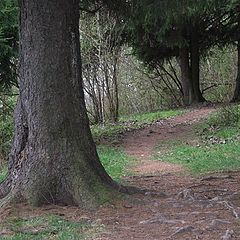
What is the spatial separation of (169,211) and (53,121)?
6.36 ft

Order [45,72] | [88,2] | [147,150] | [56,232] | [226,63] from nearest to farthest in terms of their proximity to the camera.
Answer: [56,232]
[45,72]
[88,2]
[147,150]
[226,63]

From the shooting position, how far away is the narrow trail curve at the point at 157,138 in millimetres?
11214

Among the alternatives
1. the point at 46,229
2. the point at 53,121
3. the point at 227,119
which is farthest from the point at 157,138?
the point at 46,229

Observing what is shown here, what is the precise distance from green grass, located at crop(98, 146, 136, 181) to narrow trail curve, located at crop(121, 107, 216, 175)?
232 mm

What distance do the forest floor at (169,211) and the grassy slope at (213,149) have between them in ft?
3.56

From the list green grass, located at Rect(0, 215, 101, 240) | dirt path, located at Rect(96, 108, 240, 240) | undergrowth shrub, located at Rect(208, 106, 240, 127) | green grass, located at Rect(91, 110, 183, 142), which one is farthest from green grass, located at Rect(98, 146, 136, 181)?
undergrowth shrub, located at Rect(208, 106, 240, 127)

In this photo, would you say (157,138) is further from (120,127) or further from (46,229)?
(46,229)

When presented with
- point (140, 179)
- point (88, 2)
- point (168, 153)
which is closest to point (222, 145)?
point (168, 153)

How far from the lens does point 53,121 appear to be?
6.81m

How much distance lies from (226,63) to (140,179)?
2164 cm

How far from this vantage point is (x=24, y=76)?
23.1ft

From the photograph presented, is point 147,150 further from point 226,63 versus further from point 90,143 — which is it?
point 226,63

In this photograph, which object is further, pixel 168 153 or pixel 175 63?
pixel 175 63

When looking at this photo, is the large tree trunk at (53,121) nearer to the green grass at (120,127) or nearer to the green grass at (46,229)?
the green grass at (46,229)
